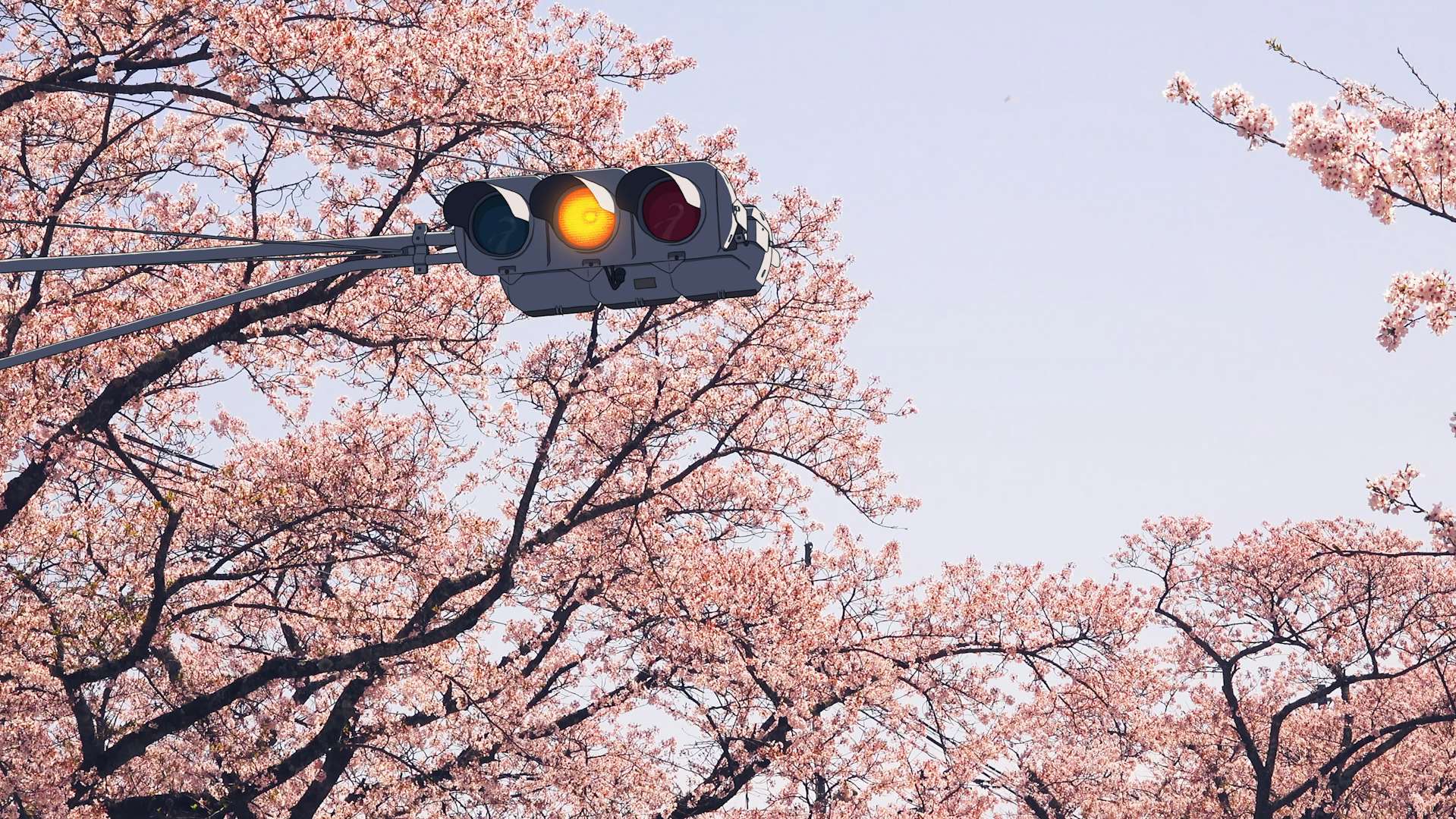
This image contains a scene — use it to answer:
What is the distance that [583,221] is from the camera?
5727mm

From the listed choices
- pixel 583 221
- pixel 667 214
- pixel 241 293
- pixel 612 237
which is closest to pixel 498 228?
pixel 583 221

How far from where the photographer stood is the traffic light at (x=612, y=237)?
5.59 m

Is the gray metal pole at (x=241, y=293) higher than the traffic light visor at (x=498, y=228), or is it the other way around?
the gray metal pole at (x=241, y=293)

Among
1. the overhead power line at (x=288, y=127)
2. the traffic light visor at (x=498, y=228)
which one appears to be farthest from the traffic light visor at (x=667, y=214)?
the overhead power line at (x=288, y=127)

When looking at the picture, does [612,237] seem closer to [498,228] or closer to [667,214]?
[667,214]

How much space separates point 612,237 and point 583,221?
0.15 metres

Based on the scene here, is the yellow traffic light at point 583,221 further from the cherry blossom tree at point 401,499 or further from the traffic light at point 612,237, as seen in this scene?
the cherry blossom tree at point 401,499

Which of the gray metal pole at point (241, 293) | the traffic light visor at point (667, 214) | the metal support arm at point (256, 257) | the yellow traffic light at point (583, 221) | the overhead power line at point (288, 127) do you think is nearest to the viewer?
the traffic light visor at point (667, 214)

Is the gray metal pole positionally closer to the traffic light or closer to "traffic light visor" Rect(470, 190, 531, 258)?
"traffic light visor" Rect(470, 190, 531, 258)

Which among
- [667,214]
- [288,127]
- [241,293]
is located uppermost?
[288,127]

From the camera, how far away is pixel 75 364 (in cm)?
1410

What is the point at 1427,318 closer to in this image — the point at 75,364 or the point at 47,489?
the point at 75,364

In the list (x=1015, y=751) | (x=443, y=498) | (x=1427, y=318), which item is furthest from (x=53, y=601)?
(x=1015, y=751)

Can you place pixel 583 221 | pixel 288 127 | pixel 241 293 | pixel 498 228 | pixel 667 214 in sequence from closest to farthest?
pixel 667 214 < pixel 583 221 < pixel 498 228 < pixel 241 293 < pixel 288 127
